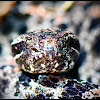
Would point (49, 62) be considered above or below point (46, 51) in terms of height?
below

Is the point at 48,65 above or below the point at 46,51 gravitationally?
below

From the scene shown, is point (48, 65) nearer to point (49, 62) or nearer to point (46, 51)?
point (49, 62)

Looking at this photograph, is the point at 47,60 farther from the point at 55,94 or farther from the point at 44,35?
the point at 55,94

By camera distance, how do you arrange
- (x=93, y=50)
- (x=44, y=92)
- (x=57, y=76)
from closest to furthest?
(x=44, y=92) < (x=57, y=76) < (x=93, y=50)

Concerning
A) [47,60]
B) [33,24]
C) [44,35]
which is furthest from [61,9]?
[47,60]

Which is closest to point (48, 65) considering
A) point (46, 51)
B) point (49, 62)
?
point (49, 62)

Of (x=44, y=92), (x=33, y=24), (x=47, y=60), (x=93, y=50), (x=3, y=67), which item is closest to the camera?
(x=47, y=60)

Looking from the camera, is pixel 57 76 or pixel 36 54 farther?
pixel 57 76

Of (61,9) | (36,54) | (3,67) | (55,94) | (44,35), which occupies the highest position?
(61,9)
